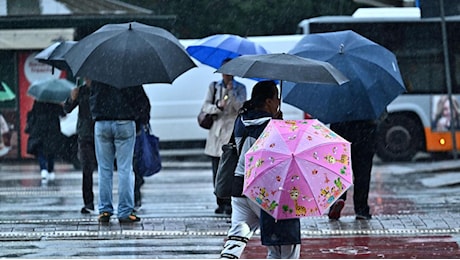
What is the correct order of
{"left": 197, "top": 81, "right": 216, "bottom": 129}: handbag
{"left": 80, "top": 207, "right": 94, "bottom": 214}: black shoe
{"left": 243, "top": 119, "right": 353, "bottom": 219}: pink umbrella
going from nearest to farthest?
{"left": 243, "top": 119, "right": 353, "bottom": 219}: pink umbrella → {"left": 197, "top": 81, "right": 216, "bottom": 129}: handbag → {"left": 80, "top": 207, "right": 94, "bottom": 214}: black shoe

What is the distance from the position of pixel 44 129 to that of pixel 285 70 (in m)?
11.0

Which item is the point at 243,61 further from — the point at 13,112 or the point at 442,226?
the point at 13,112

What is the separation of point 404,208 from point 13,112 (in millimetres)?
13444

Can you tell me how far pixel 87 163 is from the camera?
1225 centimetres

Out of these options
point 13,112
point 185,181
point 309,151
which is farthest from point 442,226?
point 13,112

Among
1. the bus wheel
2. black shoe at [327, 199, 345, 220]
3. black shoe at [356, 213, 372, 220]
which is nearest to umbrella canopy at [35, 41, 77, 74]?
black shoe at [327, 199, 345, 220]

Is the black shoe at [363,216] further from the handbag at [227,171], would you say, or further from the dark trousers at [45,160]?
the dark trousers at [45,160]

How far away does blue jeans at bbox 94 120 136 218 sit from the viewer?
35.7ft

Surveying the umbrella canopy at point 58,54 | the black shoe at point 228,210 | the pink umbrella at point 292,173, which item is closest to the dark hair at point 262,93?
the pink umbrella at point 292,173

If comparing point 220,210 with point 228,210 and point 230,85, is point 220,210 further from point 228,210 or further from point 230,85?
point 230,85

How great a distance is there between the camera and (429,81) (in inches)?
886

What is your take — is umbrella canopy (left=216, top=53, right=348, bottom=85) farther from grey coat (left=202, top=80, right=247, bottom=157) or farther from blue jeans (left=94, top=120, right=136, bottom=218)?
grey coat (left=202, top=80, right=247, bottom=157)

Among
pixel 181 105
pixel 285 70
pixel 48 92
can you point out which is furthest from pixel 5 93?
pixel 285 70

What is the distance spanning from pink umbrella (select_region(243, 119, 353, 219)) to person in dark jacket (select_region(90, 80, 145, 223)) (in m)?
4.22
